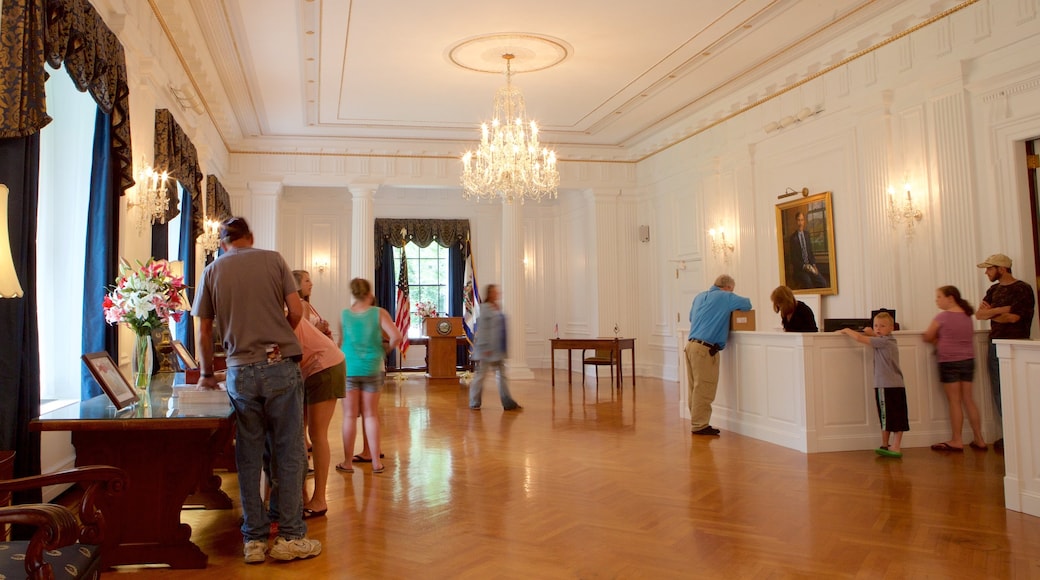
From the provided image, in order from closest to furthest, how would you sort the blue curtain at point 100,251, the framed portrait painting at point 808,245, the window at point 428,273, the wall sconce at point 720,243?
the blue curtain at point 100,251 < the framed portrait painting at point 808,245 < the wall sconce at point 720,243 < the window at point 428,273

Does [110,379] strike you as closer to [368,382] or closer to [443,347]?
[368,382]

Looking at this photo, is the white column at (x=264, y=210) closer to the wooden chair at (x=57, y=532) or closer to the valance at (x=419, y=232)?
the valance at (x=419, y=232)

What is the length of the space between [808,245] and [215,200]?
7.78 m

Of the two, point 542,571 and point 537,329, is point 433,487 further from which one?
point 537,329

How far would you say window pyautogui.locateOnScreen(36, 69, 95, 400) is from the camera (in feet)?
15.6

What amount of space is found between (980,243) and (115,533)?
269 inches

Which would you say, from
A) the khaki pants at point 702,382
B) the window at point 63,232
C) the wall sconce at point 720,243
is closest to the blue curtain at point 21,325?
the window at point 63,232

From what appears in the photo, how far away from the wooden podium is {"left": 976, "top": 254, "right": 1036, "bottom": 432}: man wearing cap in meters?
7.99

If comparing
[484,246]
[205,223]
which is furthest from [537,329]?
[205,223]

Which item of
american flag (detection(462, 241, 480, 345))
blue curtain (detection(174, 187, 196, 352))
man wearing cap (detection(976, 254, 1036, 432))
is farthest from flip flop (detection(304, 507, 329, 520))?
american flag (detection(462, 241, 480, 345))

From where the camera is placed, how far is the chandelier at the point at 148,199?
214 inches

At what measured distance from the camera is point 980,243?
5.99 m

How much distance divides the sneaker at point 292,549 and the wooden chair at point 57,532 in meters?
0.90

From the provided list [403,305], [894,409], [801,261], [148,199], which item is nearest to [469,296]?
[403,305]
